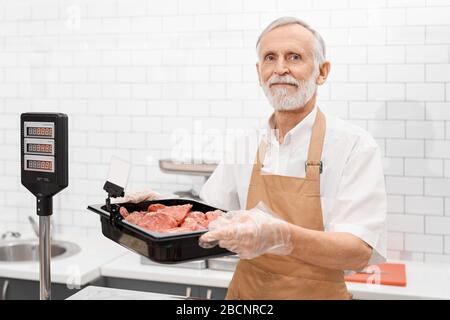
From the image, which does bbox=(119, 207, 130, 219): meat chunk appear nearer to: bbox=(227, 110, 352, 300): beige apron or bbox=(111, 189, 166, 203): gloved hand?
bbox=(111, 189, 166, 203): gloved hand

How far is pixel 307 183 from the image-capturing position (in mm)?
1252

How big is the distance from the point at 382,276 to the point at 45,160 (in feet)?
4.02

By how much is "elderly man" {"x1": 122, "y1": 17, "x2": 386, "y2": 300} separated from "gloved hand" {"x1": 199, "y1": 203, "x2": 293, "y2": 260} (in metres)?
0.10

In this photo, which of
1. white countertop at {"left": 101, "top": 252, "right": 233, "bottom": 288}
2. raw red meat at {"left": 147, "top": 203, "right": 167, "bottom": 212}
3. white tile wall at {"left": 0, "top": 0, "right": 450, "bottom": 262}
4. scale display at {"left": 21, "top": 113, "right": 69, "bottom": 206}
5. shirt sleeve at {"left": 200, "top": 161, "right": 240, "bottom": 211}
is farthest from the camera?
white tile wall at {"left": 0, "top": 0, "right": 450, "bottom": 262}

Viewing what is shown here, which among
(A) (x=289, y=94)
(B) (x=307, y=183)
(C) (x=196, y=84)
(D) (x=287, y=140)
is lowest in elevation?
(B) (x=307, y=183)

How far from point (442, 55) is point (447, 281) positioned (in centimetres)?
81

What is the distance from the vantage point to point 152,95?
2.19 metres

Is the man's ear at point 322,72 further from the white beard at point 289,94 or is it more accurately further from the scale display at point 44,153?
the scale display at point 44,153

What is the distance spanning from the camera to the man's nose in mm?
1209

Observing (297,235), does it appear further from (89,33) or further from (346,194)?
(89,33)


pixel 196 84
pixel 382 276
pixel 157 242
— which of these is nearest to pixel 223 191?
pixel 157 242

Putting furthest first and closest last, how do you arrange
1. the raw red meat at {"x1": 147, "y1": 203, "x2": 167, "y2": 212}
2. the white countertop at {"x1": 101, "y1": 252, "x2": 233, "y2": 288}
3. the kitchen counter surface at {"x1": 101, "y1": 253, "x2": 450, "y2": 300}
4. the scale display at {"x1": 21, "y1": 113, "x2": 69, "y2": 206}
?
1. the white countertop at {"x1": 101, "y1": 252, "x2": 233, "y2": 288}
2. the kitchen counter surface at {"x1": 101, "y1": 253, "x2": 450, "y2": 300}
3. the raw red meat at {"x1": 147, "y1": 203, "x2": 167, "y2": 212}
4. the scale display at {"x1": 21, "y1": 113, "x2": 69, "y2": 206}

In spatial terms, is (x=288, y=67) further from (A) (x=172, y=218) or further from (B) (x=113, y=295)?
(B) (x=113, y=295)

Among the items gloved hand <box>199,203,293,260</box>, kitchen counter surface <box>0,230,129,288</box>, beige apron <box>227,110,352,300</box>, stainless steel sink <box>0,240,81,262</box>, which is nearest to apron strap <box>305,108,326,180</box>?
beige apron <box>227,110,352,300</box>
